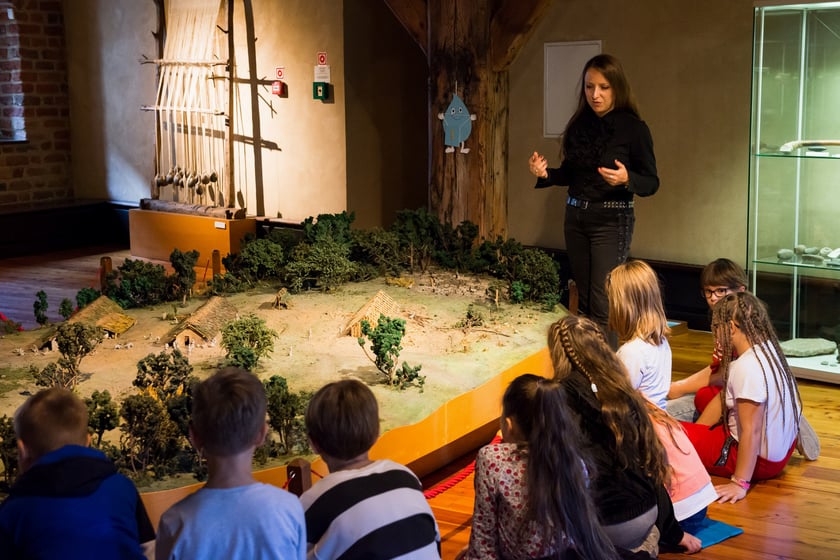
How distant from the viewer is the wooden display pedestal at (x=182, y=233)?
9703mm

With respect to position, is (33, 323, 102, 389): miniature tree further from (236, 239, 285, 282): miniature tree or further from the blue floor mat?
the blue floor mat

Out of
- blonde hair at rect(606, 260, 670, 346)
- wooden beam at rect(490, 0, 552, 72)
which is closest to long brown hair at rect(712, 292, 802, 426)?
blonde hair at rect(606, 260, 670, 346)

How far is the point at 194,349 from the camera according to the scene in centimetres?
495

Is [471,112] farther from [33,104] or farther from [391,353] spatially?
[33,104]

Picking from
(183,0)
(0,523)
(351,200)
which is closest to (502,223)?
(351,200)

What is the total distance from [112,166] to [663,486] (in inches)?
364

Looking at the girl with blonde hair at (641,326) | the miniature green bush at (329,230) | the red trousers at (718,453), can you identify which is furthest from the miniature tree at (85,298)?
the red trousers at (718,453)

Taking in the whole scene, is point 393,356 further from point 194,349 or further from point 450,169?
point 450,169

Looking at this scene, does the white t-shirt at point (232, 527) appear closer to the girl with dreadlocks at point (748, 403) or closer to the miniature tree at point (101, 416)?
the miniature tree at point (101, 416)

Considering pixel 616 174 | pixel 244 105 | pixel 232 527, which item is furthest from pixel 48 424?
pixel 244 105

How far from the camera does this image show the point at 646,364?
13.9 ft

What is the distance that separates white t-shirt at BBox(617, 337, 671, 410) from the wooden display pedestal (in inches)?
230

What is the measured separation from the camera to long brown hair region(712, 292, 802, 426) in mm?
4512

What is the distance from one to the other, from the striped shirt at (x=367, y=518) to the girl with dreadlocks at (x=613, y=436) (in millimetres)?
728
